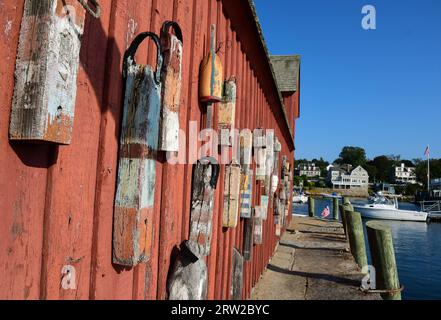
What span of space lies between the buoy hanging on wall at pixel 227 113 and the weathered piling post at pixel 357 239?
620 cm

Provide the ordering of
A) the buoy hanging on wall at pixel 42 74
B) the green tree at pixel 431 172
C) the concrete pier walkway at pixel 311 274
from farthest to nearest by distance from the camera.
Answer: the green tree at pixel 431 172 → the concrete pier walkway at pixel 311 274 → the buoy hanging on wall at pixel 42 74

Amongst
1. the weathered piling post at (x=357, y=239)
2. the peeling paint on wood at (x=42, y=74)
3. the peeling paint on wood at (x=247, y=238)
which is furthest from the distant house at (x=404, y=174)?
the peeling paint on wood at (x=42, y=74)

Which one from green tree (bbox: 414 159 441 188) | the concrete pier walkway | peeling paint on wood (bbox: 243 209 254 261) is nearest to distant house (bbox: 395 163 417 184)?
green tree (bbox: 414 159 441 188)

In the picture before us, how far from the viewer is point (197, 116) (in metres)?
2.59

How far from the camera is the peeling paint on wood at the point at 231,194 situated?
127 inches

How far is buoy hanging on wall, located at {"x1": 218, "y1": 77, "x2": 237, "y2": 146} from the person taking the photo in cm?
300

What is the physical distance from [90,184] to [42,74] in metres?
0.54

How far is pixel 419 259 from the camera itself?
16.5 m

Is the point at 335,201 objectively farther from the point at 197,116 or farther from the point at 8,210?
the point at 8,210

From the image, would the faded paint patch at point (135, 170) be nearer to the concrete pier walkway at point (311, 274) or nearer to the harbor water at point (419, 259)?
the concrete pier walkway at point (311, 274)

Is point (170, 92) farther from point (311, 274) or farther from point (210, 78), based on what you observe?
point (311, 274)

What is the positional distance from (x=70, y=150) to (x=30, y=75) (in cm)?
34

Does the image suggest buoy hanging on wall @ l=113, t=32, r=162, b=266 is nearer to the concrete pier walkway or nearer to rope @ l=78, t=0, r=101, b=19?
rope @ l=78, t=0, r=101, b=19
